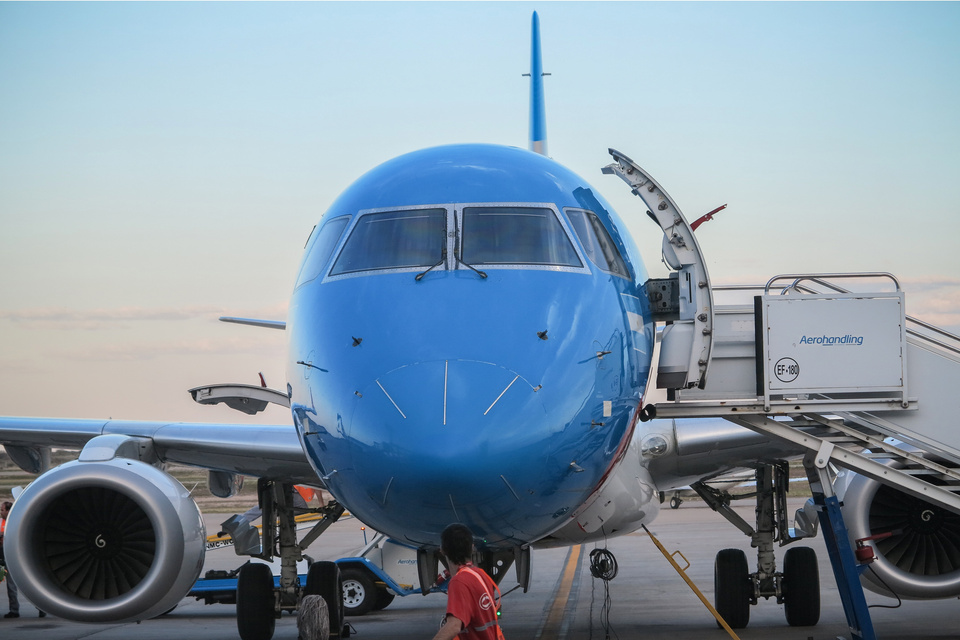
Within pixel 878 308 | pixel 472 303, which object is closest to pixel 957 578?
pixel 878 308

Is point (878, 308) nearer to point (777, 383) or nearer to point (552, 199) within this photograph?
point (777, 383)

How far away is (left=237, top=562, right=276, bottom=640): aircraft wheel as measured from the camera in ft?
37.9

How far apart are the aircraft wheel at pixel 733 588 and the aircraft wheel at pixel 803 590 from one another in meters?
0.49

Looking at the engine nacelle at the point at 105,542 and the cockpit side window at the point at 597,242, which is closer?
the cockpit side window at the point at 597,242

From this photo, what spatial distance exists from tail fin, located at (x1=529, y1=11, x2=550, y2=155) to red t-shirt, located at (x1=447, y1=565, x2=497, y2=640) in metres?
11.7

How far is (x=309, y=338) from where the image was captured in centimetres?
693

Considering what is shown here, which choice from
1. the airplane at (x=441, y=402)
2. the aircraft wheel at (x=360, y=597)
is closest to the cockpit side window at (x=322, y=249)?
the airplane at (x=441, y=402)

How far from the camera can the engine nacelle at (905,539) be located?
10227 mm

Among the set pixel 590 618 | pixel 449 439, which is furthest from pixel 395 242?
pixel 590 618

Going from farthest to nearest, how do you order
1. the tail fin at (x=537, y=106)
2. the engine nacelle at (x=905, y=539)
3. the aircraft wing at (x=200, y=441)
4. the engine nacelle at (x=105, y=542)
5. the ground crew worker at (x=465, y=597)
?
the tail fin at (x=537, y=106)
the aircraft wing at (x=200, y=441)
the engine nacelle at (x=905, y=539)
the engine nacelle at (x=105, y=542)
the ground crew worker at (x=465, y=597)

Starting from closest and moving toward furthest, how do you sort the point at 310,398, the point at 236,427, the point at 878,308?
the point at 310,398 < the point at 878,308 < the point at 236,427

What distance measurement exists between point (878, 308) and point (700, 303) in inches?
69.2

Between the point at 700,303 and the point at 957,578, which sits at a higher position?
the point at 700,303

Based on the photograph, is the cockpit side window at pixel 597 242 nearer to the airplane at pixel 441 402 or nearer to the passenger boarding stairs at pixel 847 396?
the airplane at pixel 441 402
